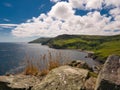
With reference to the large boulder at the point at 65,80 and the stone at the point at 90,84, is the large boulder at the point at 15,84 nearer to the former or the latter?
the large boulder at the point at 65,80

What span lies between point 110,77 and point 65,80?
276 centimetres

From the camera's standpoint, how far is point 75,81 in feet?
34.7

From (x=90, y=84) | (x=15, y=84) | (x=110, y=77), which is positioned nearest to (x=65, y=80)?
(x=90, y=84)

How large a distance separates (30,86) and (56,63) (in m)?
4.71

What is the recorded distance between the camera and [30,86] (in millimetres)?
12070

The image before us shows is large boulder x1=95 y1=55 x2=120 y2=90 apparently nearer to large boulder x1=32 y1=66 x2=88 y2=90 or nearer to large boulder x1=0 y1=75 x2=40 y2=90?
large boulder x1=32 y1=66 x2=88 y2=90

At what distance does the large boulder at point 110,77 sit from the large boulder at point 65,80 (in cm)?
146

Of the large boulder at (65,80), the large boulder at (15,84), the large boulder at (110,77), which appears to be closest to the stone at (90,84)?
the large boulder at (65,80)

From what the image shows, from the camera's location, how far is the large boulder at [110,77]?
29.2 feet

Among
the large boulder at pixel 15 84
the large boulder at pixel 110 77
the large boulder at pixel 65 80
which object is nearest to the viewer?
the large boulder at pixel 110 77

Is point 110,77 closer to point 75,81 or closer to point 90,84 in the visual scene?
point 90,84

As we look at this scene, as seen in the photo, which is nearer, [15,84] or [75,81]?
[75,81]

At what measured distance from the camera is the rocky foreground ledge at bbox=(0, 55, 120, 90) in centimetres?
903

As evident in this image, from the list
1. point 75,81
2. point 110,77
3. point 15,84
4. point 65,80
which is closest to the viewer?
point 110,77
